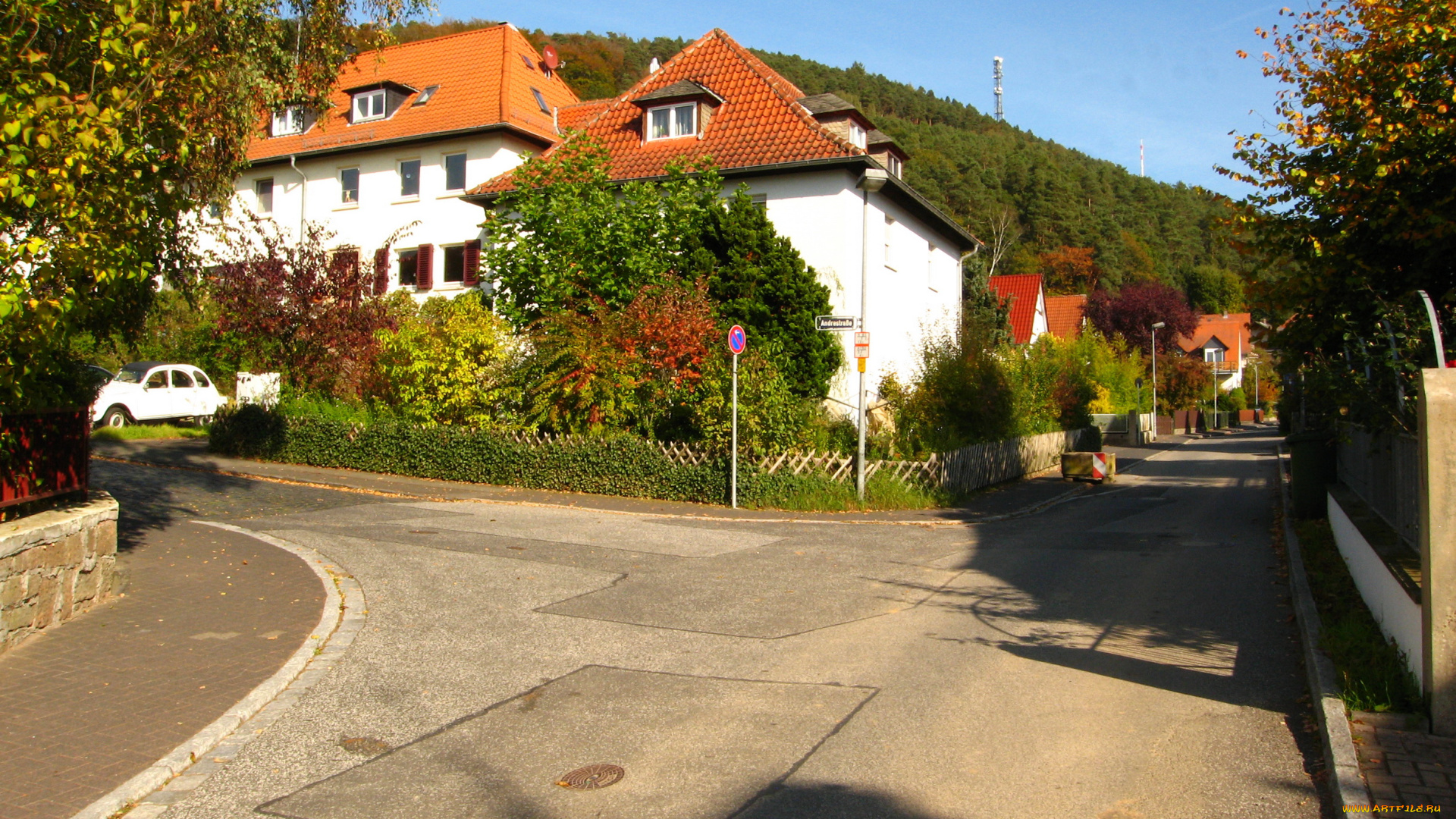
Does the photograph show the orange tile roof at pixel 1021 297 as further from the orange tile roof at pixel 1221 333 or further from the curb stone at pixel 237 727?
the orange tile roof at pixel 1221 333

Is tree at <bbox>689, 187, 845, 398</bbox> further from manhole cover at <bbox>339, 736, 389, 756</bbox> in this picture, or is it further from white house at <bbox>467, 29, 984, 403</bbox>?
manhole cover at <bbox>339, 736, 389, 756</bbox>

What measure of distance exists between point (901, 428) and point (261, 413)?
45.4 ft

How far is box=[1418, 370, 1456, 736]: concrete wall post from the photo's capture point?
205 inches

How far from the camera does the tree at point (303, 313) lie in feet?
71.2

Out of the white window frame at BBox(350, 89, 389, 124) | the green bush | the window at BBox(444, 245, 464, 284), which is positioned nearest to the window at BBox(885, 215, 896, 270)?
the green bush

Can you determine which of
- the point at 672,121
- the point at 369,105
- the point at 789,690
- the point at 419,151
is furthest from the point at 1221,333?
the point at 789,690

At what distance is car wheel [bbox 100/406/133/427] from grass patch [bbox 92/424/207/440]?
37 cm

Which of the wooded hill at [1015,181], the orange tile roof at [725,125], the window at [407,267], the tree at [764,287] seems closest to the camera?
the tree at [764,287]

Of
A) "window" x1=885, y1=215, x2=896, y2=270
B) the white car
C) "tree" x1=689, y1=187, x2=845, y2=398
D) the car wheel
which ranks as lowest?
the car wheel

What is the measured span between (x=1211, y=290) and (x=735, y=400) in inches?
4362

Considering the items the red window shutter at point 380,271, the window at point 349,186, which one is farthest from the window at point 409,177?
the red window shutter at point 380,271

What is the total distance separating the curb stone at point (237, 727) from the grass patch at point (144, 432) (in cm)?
1841

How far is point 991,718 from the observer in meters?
6.10

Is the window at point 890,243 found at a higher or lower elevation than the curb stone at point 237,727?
higher
